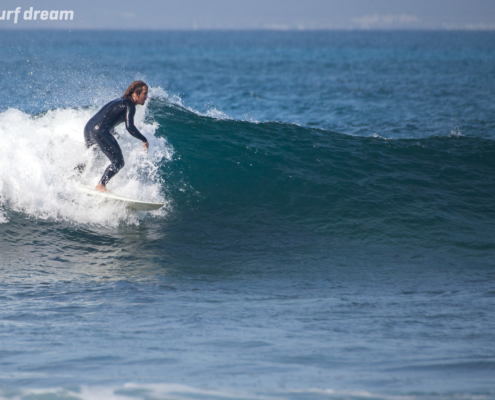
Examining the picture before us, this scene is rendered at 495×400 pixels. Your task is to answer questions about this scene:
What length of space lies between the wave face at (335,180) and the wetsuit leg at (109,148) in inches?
56.4

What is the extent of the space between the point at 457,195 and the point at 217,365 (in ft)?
21.7

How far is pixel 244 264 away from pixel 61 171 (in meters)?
3.51

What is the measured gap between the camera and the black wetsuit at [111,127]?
22.3 feet

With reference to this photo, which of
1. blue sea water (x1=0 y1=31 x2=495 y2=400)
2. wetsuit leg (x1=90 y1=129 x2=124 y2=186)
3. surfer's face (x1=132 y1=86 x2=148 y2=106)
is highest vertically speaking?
surfer's face (x1=132 y1=86 x2=148 y2=106)

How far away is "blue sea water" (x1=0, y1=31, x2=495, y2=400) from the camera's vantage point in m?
3.40

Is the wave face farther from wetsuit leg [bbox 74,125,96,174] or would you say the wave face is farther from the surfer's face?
the surfer's face

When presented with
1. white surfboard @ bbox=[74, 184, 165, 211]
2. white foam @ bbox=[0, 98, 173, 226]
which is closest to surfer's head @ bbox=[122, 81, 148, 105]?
white foam @ bbox=[0, 98, 173, 226]

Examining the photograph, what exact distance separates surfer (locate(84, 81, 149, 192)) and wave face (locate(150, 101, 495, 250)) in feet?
4.86

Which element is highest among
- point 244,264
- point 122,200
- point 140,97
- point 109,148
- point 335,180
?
point 140,97

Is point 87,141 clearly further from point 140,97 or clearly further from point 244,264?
point 244,264

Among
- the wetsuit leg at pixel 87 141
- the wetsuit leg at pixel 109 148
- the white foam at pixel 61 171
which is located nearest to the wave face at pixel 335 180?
the white foam at pixel 61 171

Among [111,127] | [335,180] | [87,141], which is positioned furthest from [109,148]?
[335,180]

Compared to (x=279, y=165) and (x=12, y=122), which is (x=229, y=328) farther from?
(x=12, y=122)

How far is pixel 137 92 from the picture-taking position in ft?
22.3
